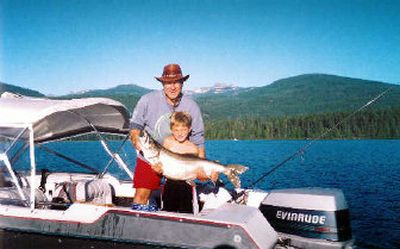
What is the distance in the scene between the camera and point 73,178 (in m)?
8.01

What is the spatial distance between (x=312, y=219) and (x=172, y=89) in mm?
2594

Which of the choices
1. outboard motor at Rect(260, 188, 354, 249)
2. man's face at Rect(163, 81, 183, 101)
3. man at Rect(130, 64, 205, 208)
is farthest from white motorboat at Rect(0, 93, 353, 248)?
man's face at Rect(163, 81, 183, 101)

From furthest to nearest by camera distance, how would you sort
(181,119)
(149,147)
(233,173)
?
(181,119)
(233,173)
(149,147)

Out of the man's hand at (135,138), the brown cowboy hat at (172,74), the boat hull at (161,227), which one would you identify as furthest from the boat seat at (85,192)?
the brown cowboy hat at (172,74)

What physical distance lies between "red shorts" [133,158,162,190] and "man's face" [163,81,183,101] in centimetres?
96

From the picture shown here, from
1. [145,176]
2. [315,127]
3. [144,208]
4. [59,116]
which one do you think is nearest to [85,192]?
[145,176]

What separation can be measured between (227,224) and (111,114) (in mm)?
4159

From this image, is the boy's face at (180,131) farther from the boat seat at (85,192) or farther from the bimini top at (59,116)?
the boat seat at (85,192)

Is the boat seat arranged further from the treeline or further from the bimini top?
the treeline

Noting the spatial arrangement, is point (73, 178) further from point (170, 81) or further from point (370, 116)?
point (370, 116)

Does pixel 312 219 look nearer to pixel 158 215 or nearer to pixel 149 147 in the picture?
pixel 158 215

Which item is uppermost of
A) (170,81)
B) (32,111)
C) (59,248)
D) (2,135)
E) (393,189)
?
(170,81)

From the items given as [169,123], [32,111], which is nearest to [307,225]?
[169,123]

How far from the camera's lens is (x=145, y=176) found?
5102 mm
